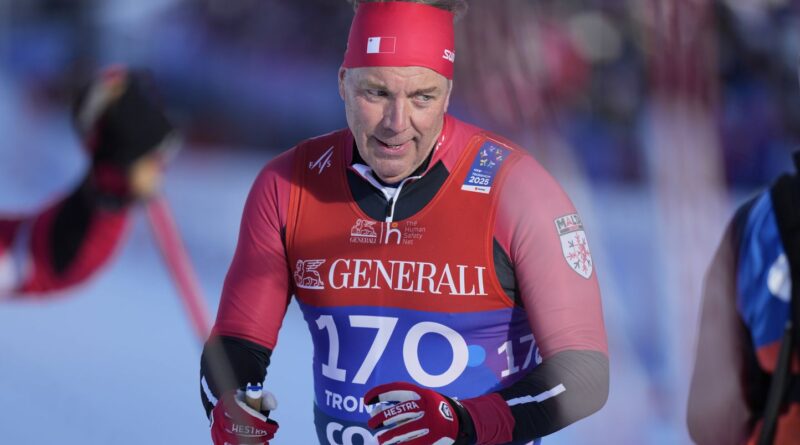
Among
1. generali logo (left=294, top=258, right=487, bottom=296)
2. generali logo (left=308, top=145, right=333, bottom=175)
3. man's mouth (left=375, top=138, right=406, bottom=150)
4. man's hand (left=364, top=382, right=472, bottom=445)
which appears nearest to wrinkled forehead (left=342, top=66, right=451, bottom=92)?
man's mouth (left=375, top=138, right=406, bottom=150)

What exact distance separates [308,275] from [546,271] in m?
0.50

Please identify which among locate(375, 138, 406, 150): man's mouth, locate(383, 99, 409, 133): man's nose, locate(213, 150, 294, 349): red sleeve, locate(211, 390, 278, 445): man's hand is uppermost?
locate(383, 99, 409, 133): man's nose

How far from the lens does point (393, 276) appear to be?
2178 millimetres

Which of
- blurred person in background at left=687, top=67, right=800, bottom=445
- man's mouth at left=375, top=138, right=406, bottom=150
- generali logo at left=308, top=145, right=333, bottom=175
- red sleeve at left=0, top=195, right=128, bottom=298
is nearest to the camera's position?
blurred person in background at left=687, top=67, right=800, bottom=445

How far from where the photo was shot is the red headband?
2127 millimetres

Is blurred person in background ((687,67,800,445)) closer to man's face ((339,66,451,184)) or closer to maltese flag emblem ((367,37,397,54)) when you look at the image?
man's face ((339,66,451,184))

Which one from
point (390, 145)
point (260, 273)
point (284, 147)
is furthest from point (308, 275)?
point (284, 147)

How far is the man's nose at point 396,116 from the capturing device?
2.08 meters

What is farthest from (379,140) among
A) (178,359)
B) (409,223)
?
(178,359)

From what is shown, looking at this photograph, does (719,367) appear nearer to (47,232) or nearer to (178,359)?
(47,232)

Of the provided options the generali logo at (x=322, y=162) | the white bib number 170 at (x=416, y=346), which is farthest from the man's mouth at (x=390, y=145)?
the white bib number 170 at (x=416, y=346)

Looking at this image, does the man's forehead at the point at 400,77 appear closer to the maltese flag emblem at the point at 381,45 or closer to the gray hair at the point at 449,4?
the maltese flag emblem at the point at 381,45

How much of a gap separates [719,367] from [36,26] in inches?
96.8

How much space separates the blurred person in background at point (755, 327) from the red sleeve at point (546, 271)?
8.6 inches
